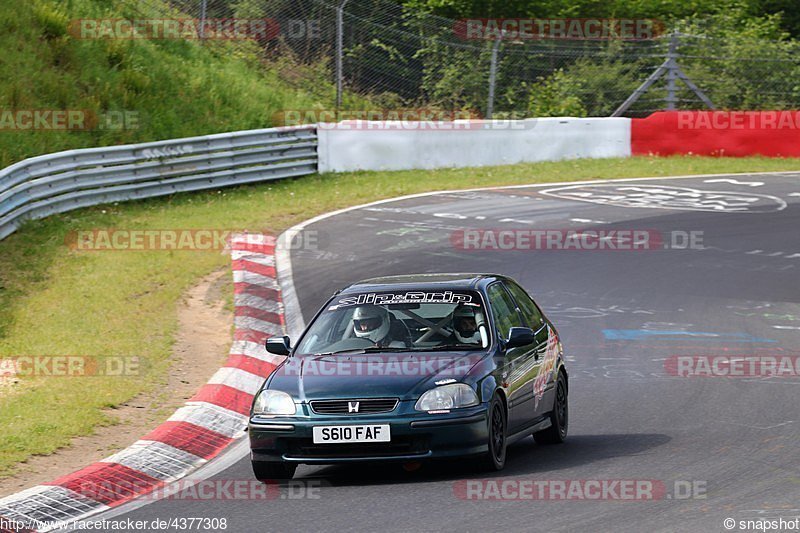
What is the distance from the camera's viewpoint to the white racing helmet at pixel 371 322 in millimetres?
9102

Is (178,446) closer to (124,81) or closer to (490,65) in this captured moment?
(124,81)

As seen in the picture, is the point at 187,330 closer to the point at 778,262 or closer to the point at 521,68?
the point at 778,262

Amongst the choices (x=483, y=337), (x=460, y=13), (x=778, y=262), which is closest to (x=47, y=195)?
(x=778, y=262)

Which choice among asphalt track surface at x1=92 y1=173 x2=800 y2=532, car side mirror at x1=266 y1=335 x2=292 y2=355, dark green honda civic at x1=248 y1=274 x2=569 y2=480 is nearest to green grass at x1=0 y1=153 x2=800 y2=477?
asphalt track surface at x1=92 y1=173 x2=800 y2=532

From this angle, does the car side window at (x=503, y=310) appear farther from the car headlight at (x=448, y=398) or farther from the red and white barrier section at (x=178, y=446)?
the red and white barrier section at (x=178, y=446)

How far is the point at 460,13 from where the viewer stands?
125ft

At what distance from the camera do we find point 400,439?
8000mm

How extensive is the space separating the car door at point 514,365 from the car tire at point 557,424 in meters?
0.47

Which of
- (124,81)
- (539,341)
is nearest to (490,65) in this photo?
(124,81)

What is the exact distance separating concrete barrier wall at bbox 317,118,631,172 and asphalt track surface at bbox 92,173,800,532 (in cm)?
291

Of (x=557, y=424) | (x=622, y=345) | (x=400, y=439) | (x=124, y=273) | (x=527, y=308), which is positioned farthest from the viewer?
(x=124, y=273)

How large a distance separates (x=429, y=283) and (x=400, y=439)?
179cm

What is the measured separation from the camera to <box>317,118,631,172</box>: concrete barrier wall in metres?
25.7

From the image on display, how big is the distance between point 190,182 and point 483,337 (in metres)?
14.8
